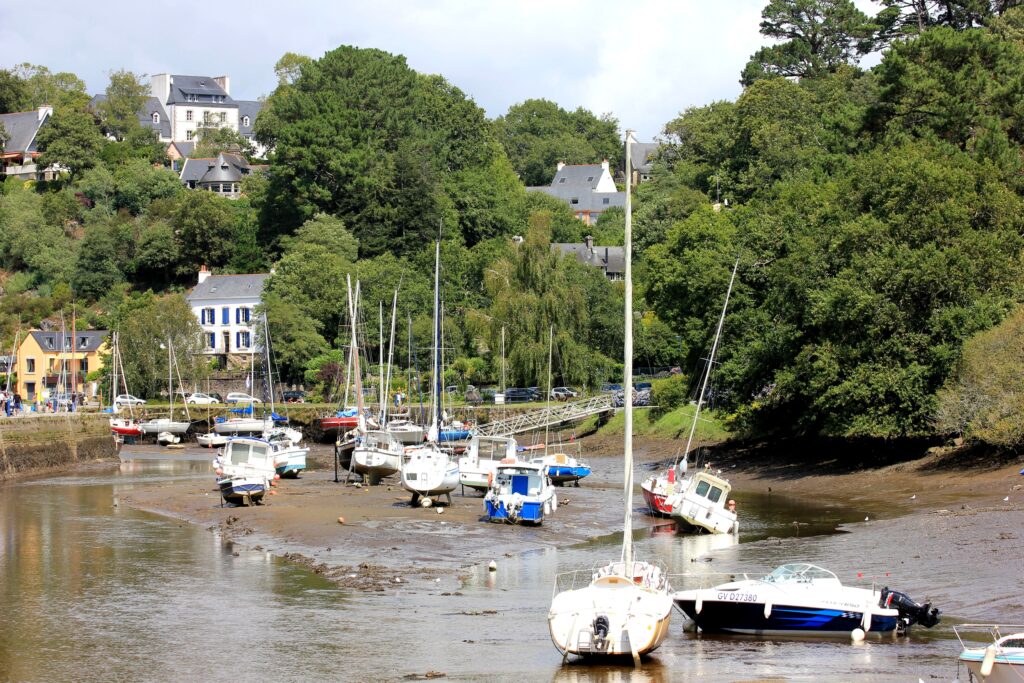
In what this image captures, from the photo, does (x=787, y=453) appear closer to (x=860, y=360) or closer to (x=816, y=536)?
(x=860, y=360)

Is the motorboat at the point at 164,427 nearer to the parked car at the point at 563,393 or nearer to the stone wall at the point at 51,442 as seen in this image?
the stone wall at the point at 51,442

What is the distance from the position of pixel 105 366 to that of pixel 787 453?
6803 cm

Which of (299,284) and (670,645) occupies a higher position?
(299,284)

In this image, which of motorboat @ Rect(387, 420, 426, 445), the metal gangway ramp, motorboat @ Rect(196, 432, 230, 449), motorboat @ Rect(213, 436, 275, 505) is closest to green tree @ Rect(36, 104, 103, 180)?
motorboat @ Rect(196, 432, 230, 449)

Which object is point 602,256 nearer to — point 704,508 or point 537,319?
point 537,319

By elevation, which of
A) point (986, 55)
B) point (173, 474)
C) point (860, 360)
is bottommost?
point (173, 474)

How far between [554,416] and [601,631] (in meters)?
54.6

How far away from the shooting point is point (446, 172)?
12594 centimetres

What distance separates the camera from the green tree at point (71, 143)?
147m

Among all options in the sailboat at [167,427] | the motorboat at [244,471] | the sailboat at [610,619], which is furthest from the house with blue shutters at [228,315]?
the sailboat at [610,619]

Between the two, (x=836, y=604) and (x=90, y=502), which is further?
(x=90, y=502)

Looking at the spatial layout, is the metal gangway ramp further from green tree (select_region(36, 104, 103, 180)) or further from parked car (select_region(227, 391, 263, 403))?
green tree (select_region(36, 104, 103, 180))

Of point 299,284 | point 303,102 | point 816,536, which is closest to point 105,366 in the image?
point 299,284

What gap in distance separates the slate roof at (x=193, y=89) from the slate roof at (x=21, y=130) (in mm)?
29034
